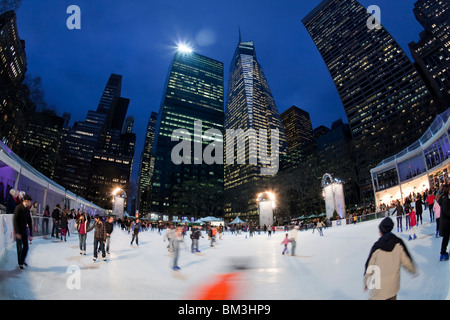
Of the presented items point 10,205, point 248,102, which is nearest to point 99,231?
point 10,205

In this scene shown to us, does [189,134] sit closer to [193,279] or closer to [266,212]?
[266,212]

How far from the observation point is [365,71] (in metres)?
113

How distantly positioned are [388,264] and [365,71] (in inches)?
5337

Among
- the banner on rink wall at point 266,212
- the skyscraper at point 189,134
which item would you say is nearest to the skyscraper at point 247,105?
the skyscraper at point 189,134

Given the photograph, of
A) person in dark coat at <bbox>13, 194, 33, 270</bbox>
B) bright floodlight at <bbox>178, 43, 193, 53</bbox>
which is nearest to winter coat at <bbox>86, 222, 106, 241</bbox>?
person in dark coat at <bbox>13, 194, 33, 270</bbox>

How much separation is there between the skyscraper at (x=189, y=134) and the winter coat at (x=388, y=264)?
76236 mm

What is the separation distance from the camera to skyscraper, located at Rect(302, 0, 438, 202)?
92438 mm

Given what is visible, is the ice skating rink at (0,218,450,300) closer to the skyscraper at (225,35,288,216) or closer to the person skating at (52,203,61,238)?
the person skating at (52,203,61,238)

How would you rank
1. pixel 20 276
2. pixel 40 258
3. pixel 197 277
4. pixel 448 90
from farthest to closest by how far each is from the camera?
pixel 448 90, pixel 40 258, pixel 197 277, pixel 20 276

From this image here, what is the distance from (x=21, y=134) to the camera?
26844mm

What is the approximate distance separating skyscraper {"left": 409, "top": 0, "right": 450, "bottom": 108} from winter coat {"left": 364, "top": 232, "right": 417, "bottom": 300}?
12032cm

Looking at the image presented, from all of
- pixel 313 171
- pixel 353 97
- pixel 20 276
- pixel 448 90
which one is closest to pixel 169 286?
pixel 20 276
